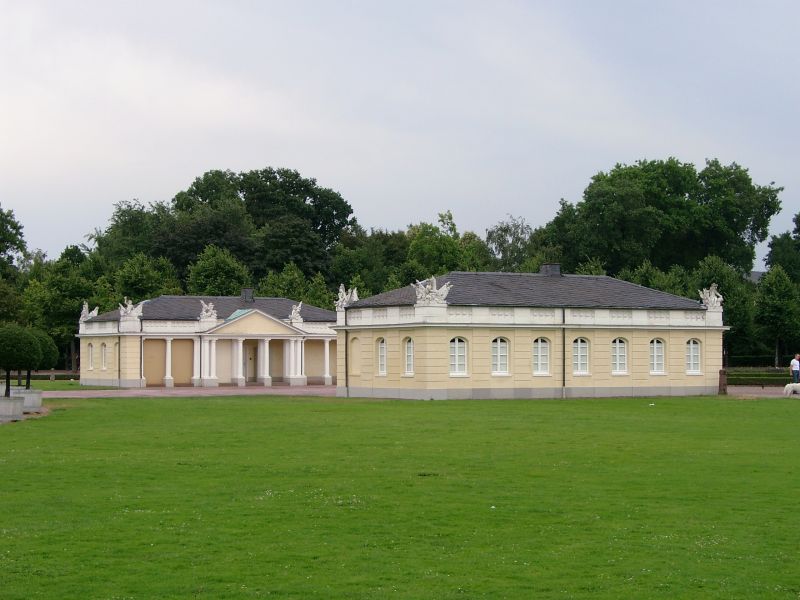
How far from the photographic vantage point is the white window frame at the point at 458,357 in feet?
189

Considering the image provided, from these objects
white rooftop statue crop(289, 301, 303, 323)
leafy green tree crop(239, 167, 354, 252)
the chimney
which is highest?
leafy green tree crop(239, 167, 354, 252)

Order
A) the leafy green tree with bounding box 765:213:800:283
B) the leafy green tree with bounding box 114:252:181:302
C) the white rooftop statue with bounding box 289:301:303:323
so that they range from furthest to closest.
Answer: the leafy green tree with bounding box 765:213:800:283
the leafy green tree with bounding box 114:252:181:302
the white rooftop statue with bounding box 289:301:303:323

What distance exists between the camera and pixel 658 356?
61969 mm

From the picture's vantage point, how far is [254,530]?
57.0ft

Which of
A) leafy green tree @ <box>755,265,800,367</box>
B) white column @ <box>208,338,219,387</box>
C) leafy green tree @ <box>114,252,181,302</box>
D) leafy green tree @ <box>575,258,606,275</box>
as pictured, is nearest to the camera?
white column @ <box>208,338,219,387</box>

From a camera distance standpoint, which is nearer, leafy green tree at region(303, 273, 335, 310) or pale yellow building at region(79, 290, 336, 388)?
pale yellow building at region(79, 290, 336, 388)

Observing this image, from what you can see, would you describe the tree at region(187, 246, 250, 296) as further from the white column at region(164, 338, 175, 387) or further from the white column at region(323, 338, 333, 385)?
the white column at region(164, 338, 175, 387)

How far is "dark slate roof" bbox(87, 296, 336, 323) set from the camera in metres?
78.9

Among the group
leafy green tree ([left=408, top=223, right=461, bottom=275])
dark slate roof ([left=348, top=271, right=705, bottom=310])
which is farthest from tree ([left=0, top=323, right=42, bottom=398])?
leafy green tree ([left=408, top=223, right=461, bottom=275])

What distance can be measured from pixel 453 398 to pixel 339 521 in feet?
126

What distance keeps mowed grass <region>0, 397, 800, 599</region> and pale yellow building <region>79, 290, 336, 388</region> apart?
4282 cm

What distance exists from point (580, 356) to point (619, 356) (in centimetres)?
218

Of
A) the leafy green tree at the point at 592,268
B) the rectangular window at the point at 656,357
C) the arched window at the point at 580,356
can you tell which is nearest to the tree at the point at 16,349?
the arched window at the point at 580,356

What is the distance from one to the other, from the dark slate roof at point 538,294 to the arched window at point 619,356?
74.4 inches
